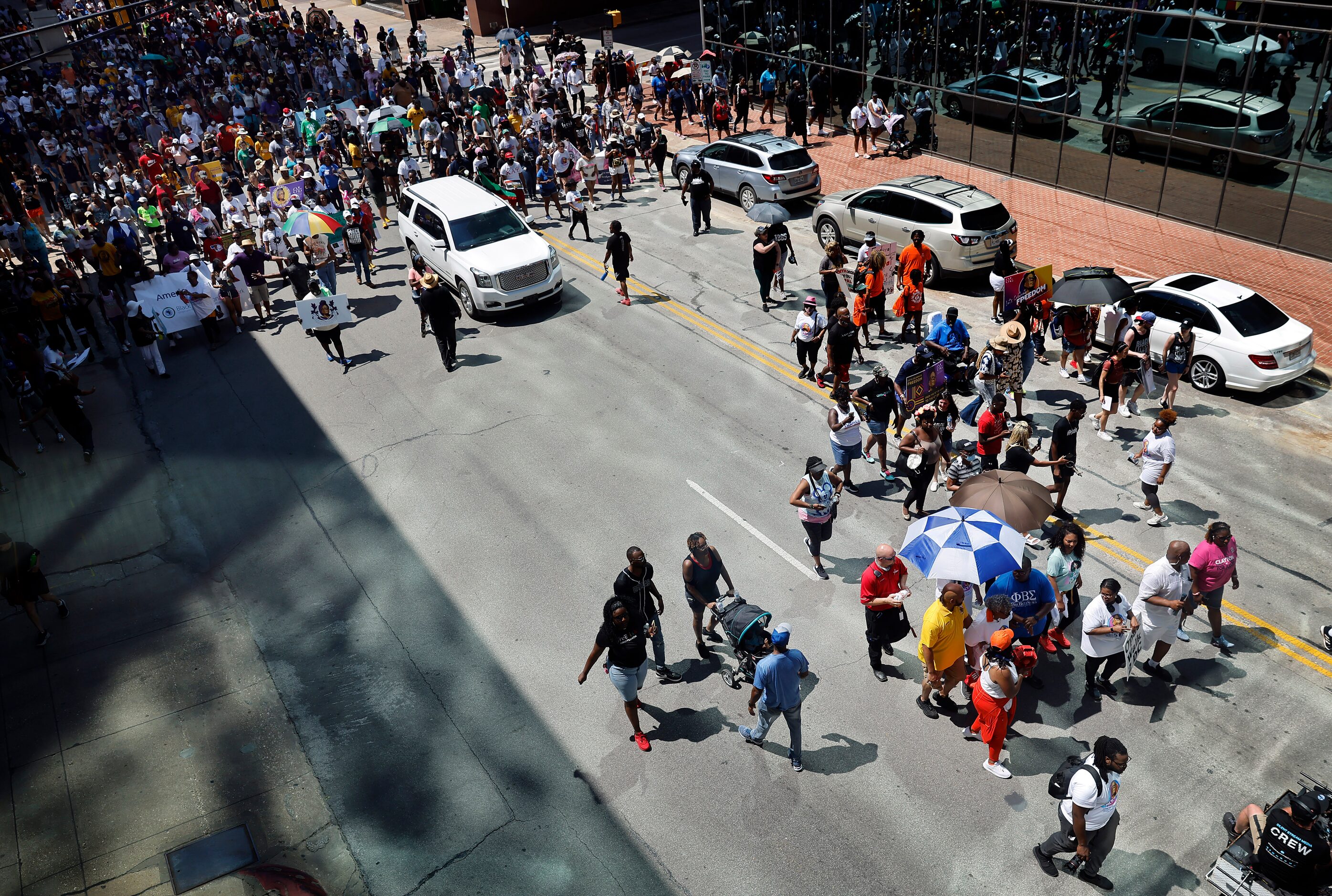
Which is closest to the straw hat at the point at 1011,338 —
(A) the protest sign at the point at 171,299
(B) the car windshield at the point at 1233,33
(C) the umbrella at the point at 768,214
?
(C) the umbrella at the point at 768,214

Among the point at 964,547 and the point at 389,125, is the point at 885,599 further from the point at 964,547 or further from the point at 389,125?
the point at 389,125

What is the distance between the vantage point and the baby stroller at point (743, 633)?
936cm

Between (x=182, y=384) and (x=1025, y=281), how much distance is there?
15084 millimetres

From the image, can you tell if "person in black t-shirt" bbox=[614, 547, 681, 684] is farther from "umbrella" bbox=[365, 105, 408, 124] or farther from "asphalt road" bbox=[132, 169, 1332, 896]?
"umbrella" bbox=[365, 105, 408, 124]

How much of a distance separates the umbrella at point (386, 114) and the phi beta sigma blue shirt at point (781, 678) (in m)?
24.8

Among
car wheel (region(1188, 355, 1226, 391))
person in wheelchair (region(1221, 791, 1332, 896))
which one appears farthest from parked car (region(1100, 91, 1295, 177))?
person in wheelchair (region(1221, 791, 1332, 896))

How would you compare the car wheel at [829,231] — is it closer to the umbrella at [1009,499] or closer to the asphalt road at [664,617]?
the asphalt road at [664,617]

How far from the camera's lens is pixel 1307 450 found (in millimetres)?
13250

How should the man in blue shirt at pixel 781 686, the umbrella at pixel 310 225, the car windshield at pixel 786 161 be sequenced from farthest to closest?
the car windshield at pixel 786 161 → the umbrella at pixel 310 225 → the man in blue shirt at pixel 781 686

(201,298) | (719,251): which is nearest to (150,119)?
(201,298)

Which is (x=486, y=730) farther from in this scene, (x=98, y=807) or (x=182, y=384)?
(x=182, y=384)

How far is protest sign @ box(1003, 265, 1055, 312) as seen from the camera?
14812 millimetres

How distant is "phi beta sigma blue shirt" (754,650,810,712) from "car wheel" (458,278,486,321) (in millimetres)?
12170

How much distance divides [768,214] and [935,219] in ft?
11.0
